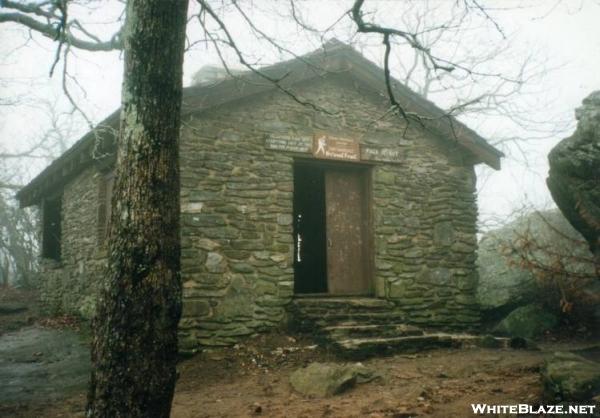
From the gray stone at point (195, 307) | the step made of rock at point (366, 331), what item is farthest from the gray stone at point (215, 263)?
the step made of rock at point (366, 331)

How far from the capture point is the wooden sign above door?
7.55 metres

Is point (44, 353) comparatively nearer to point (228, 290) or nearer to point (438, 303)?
point (228, 290)

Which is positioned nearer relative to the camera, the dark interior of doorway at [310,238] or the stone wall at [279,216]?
the stone wall at [279,216]

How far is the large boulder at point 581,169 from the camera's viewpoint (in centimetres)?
643

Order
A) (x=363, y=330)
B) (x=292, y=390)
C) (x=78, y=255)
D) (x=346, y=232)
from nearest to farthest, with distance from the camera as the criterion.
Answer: (x=292, y=390), (x=363, y=330), (x=346, y=232), (x=78, y=255)

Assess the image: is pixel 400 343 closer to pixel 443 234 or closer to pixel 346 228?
pixel 346 228

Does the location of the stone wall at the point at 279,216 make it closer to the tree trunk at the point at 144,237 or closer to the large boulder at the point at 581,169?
the large boulder at the point at 581,169

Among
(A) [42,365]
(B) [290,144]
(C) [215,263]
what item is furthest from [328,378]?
(A) [42,365]

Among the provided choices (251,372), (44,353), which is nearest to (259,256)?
(251,372)

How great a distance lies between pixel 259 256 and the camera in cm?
687

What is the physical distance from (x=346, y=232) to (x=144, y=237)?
5.24m

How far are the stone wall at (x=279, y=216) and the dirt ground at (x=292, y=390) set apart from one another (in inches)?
23.9

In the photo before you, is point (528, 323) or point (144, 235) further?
point (528, 323)

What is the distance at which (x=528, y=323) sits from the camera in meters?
8.10
